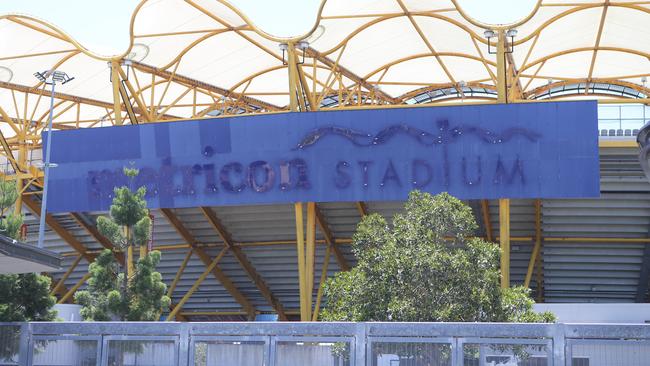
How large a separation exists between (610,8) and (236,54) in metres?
16.3

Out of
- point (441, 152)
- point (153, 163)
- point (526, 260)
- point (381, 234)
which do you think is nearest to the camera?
point (381, 234)

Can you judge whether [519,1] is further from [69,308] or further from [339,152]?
[69,308]

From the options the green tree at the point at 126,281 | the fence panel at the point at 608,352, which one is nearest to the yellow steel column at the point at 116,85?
the green tree at the point at 126,281

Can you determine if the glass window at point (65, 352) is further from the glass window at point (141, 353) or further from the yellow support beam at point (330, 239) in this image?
the yellow support beam at point (330, 239)

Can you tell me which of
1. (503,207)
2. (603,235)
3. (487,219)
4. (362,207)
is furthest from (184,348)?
(603,235)

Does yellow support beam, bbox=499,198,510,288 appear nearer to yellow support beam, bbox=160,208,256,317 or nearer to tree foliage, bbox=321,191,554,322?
tree foliage, bbox=321,191,554,322

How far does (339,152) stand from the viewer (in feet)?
122

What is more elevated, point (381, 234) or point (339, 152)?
point (339, 152)

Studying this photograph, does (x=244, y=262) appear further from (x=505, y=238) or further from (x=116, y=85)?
(x=505, y=238)

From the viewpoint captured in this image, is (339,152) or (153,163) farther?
(153,163)

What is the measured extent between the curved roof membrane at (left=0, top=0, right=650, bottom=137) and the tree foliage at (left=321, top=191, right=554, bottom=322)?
10991mm

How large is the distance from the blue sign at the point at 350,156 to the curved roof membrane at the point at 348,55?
2020 millimetres

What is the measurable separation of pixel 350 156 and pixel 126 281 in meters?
9.58

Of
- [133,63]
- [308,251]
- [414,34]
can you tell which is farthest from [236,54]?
[308,251]
